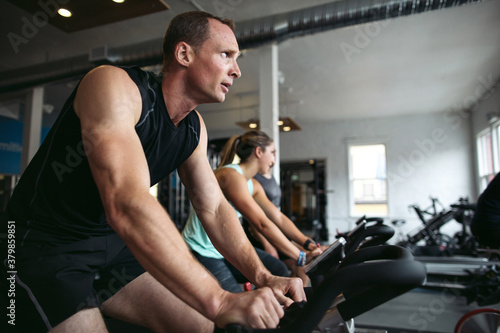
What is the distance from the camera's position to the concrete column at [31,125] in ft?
17.8

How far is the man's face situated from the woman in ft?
3.12

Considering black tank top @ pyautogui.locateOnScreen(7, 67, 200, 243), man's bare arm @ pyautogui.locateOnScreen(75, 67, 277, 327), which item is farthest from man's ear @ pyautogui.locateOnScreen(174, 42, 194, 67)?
man's bare arm @ pyautogui.locateOnScreen(75, 67, 277, 327)

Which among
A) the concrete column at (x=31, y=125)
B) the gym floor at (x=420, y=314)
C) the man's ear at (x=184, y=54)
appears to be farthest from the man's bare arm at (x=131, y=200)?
the concrete column at (x=31, y=125)

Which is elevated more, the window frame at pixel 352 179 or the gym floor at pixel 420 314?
the window frame at pixel 352 179

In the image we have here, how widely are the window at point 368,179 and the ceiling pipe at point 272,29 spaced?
20.1ft

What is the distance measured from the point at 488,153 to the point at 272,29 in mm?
6276

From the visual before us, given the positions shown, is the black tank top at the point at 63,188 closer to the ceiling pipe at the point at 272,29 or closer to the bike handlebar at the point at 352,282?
the bike handlebar at the point at 352,282

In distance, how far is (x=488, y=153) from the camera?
24.5ft

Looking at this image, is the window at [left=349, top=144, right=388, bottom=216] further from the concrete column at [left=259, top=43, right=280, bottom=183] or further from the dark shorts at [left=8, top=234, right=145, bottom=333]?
the dark shorts at [left=8, top=234, right=145, bottom=333]

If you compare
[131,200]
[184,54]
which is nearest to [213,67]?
[184,54]

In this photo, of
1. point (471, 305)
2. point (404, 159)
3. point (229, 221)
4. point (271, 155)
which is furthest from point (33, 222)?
point (404, 159)

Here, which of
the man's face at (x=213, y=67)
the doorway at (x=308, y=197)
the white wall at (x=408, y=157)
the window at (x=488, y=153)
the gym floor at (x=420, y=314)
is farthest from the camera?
the white wall at (x=408, y=157)

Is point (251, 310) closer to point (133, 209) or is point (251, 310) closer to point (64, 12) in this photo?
point (133, 209)

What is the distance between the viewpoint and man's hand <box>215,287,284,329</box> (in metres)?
0.60
